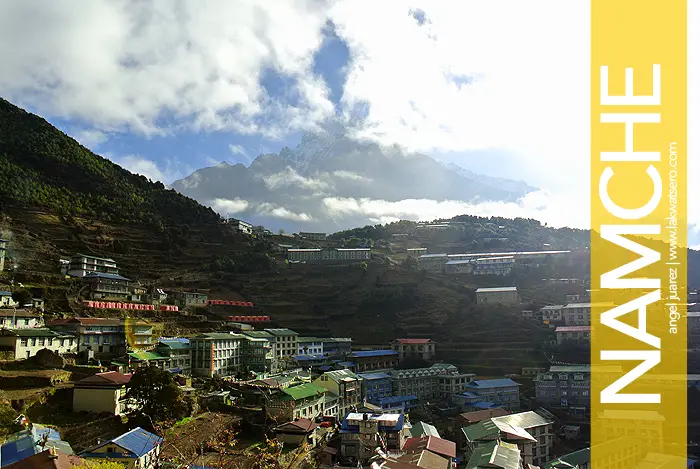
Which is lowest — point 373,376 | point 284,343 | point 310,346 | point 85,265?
point 373,376

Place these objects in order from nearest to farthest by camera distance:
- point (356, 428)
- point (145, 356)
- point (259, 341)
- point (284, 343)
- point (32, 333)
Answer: point (356, 428)
point (32, 333)
point (145, 356)
point (259, 341)
point (284, 343)

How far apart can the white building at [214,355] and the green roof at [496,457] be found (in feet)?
83.5

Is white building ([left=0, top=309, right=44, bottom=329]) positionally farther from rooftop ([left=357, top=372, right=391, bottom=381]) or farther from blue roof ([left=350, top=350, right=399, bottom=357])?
blue roof ([left=350, top=350, right=399, bottom=357])

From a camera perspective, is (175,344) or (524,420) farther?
(175,344)

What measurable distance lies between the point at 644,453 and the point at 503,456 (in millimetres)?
16961

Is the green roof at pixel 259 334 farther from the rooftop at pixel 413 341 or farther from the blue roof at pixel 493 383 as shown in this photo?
the blue roof at pixel 493 383

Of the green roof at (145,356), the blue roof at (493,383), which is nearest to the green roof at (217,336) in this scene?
the green roof at (145,356)

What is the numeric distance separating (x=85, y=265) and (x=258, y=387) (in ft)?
109

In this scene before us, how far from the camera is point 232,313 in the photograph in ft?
237

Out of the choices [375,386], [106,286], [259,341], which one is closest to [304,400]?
[375,386]

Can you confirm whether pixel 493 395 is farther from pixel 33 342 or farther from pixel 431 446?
pixel 33 342

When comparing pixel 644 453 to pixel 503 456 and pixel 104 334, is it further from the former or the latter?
pixel 104 334

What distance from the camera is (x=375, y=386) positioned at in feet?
184

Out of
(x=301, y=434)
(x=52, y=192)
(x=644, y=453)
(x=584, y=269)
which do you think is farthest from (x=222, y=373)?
(x=584, y=269)
